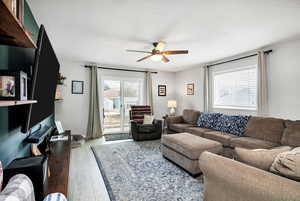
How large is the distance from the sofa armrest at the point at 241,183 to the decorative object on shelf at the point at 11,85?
158 cm

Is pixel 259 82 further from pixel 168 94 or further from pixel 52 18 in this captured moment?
pixel 52 18

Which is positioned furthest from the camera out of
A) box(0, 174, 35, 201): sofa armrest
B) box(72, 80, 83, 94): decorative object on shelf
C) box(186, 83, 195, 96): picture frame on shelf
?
box(186, 83, 195, 96): picture frame on shelf

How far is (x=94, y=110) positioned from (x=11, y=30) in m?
3.94

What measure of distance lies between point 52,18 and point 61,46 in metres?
1.28

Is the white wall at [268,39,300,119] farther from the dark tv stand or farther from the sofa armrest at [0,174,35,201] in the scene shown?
the sofa armrest at [0,174,35,201]

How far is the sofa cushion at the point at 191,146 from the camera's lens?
92.1 inches

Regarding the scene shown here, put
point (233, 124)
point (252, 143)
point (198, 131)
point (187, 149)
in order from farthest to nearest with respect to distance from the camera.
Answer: point (198, 131) < point (233, 124) < point (252, 143) < point (187, 149)

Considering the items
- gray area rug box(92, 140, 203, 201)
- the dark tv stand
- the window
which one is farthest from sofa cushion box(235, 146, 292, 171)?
the window

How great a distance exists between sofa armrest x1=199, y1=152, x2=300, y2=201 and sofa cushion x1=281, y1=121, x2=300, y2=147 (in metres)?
2.02

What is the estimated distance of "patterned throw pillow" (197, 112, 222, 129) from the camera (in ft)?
12.6

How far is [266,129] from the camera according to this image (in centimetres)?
282

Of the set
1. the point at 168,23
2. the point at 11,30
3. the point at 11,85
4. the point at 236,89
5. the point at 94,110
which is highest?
the point at 168,23

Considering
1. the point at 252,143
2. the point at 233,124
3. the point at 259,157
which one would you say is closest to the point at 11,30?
the point at 259,157

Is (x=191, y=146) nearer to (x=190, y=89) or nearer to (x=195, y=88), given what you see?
(x=195, y=88)
